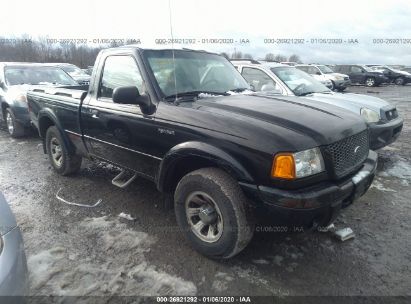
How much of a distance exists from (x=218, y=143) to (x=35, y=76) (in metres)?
7.37

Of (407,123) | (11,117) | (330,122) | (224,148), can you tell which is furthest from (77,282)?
(407,123)

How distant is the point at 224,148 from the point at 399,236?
2.23 m

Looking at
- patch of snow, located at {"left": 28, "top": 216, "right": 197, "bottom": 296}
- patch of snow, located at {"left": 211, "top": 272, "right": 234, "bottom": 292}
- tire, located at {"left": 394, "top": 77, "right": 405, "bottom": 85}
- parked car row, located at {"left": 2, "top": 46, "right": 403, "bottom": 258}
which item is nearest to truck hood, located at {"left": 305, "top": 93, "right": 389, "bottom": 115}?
parked car row, located at {"left": 2, "top": 46, "right": 403, "bottom": 258}

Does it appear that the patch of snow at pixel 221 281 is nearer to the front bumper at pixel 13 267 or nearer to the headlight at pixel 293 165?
the headlight at pixel 293 165

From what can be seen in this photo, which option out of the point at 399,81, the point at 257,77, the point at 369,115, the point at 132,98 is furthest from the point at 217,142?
the point at 399,81

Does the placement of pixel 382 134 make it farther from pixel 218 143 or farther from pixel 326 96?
pixel 218 143

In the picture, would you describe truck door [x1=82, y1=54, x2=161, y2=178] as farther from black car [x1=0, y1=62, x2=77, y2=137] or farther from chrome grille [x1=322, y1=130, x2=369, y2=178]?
black car [x1=0, y1=62, x2=77, y2=137]

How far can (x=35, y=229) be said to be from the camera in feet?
12.0

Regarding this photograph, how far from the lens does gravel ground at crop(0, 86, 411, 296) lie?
2.75 meters

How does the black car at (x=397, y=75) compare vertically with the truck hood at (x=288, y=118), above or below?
below

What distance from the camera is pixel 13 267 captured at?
1977mm

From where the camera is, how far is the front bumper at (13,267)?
1.89m

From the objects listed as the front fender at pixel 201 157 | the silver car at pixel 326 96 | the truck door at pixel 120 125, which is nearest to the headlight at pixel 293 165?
the front fender at pixel 201 157

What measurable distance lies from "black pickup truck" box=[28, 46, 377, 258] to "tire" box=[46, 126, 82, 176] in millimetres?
881
